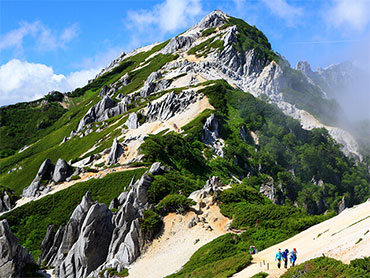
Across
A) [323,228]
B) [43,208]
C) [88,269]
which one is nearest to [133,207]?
[88,269]

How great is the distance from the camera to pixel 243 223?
136ft

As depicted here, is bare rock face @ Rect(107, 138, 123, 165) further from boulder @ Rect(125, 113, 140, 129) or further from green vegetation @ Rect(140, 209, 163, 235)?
green vegetation @ Rect(140, 209, 163, 235)

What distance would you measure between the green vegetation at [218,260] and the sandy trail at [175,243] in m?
2.60

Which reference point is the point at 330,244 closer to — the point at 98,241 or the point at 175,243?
the point at 175,243

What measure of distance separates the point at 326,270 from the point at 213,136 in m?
70.9

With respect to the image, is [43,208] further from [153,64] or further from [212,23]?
[212,23]

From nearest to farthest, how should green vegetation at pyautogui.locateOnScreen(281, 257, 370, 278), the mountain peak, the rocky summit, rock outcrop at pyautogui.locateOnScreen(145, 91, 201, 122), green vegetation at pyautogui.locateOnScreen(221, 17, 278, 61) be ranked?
green vegetation at pyautogui.locateOnScreen(281, 257, 370, 278) → the rocky summit → rock outcrop at pyautogui.locateOnScreen(145, 91, 201, 122) → green vegetation at pyautogui.locateOnScreen(221, 17, 278, 61) → the mountain peak

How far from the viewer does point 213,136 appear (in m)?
90.3

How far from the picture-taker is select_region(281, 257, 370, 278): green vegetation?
1827 cm

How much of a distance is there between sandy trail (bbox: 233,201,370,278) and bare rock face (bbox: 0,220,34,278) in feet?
80.0

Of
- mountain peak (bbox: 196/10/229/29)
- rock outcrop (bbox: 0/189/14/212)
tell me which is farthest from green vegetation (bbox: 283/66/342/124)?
rock outcrop (bbox: 0/189/14/212)

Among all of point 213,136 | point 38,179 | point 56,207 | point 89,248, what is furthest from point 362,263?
point 213,136

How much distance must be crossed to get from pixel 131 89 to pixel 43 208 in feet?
359

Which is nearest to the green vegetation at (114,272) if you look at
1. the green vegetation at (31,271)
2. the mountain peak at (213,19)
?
the green vegetation at (31,271)
